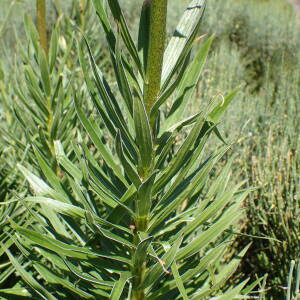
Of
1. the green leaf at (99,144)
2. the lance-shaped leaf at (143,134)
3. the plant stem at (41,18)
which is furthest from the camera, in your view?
the plant stem at (41,18)

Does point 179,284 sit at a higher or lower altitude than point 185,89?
lower

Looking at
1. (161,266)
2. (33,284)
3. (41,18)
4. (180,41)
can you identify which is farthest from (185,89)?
(41,18)

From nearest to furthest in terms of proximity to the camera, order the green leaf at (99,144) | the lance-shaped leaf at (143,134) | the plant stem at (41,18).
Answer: the lance-shaped leaf at (143,134) → the green leaf at (99,144) → the plant stem at (41,18)

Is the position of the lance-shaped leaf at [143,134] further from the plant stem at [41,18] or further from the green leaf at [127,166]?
the plant stem at [41,18]

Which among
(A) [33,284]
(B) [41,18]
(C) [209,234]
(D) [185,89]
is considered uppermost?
(B) [41,18]

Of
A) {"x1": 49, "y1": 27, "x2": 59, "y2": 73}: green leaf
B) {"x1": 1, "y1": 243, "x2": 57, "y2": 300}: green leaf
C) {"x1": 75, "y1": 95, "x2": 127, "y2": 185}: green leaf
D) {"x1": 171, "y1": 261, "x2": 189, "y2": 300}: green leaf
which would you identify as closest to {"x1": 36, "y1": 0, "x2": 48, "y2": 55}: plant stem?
{"x1": 49, "y1": 27, "x2": 59, "y2": 73}: green leaf

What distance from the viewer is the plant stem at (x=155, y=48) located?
61 centimetres

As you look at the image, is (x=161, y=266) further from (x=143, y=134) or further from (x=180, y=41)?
(x=180, y=41)

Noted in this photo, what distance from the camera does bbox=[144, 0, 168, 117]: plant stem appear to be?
61cm

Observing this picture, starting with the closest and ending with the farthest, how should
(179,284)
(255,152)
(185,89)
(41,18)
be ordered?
(179,284) → (185,89) → (41,18) → (255,152)

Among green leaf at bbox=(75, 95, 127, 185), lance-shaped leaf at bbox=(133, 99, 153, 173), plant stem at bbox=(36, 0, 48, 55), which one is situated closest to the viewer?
lance-shaped leaf at bbox=(133, 99, 153, 173)

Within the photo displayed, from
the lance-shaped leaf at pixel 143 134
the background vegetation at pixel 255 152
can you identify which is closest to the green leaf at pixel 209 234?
the background vegetation at pixel 255 152

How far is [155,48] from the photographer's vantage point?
625 mm

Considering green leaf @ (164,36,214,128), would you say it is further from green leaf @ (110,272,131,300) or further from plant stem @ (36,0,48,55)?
plant stem @ (36,0,48,55)
